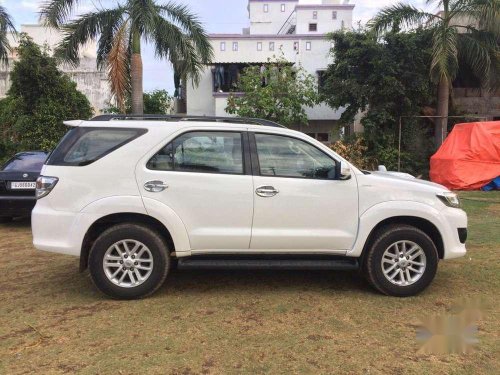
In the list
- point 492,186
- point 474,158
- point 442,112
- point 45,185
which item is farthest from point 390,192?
point 442,112

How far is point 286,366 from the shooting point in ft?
11.4

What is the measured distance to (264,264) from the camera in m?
4.77

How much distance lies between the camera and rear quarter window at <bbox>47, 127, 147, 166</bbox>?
4699mm

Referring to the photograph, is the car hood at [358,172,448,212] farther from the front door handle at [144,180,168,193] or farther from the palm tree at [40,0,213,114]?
the palm tree at [40,0,213,114]

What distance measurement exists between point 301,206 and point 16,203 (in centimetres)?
565

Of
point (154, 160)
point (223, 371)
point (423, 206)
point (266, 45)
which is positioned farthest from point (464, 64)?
point (223, 371)

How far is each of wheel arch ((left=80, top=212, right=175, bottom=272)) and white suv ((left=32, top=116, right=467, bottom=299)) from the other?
1 centimetres

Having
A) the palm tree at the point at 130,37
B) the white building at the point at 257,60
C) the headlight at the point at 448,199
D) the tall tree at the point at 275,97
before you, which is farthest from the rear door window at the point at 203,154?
the white building at the point at 257,60

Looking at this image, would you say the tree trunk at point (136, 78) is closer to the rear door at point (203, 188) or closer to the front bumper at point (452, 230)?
the rear door at point (203, 188)

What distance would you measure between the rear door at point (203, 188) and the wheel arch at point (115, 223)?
256 millimetres

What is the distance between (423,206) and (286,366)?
7.52 feet

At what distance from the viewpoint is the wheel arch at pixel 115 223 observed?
4711mm

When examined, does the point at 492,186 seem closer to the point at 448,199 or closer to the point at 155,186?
the point at 448,199

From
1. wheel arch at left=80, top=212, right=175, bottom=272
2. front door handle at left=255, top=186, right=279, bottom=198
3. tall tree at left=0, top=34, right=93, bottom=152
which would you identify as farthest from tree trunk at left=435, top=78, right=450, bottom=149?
wheel arch at left=80, top=212, right=175, bottom=272
